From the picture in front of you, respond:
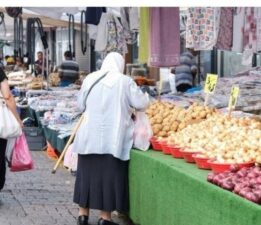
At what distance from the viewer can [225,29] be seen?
848cm

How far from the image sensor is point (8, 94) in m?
7.66

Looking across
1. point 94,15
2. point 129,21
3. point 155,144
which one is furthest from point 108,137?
point 94,15

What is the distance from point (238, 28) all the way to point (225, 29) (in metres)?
0.18

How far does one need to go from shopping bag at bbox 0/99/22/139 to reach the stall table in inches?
66.0

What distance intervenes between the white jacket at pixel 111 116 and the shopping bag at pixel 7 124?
4.23 ft

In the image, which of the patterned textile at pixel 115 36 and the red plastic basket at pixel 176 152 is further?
the patterned textile at pixel 115 36

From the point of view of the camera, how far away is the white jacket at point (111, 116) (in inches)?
257

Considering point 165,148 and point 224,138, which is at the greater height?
point 224,138

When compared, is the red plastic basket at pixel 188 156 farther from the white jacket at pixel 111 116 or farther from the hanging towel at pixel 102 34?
the hanging towel at pixel 102 34

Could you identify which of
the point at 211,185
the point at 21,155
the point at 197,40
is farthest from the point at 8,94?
the point at 211,185

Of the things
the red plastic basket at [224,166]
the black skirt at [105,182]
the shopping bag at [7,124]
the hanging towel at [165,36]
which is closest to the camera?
the red plastic basket at [224,166]

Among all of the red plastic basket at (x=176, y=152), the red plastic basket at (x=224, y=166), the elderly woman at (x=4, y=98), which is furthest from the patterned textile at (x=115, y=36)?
the red plastic basket at (x=224, y=166)

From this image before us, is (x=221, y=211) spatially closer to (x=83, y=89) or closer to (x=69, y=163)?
(x=83, y=89)

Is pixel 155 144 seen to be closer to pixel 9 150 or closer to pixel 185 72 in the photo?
pixel 9 150
